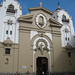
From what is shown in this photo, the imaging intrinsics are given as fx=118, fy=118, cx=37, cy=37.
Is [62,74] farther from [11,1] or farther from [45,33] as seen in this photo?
[11,1]

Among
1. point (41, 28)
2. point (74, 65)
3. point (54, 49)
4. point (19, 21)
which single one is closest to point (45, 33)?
point (41, 28)

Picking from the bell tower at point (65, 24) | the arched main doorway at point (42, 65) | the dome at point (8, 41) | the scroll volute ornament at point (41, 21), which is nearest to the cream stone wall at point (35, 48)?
the dome at point (8, 41)

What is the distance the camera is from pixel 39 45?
910 inches

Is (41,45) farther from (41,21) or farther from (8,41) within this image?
(8,41)

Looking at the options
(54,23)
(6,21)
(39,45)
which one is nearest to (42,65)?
(39,45)

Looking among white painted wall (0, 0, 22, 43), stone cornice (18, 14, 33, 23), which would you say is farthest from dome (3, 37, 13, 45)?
stone cornice (18, 14, 33, 23)

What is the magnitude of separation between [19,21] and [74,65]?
47.8ft

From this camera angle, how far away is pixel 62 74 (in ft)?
76.4

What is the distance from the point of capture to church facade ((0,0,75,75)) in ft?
67.1

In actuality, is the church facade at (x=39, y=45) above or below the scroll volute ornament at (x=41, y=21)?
below

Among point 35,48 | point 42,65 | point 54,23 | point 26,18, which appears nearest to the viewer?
point 35,48

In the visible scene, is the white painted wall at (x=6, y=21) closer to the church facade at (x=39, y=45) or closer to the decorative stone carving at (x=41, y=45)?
the church facade at (x=39, y=45)

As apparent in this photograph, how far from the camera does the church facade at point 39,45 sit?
20453 mm

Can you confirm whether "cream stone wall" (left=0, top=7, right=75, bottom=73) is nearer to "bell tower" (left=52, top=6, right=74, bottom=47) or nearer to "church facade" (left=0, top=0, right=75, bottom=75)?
"church facade" (left=0, top=0, right=75, bottom=75)
